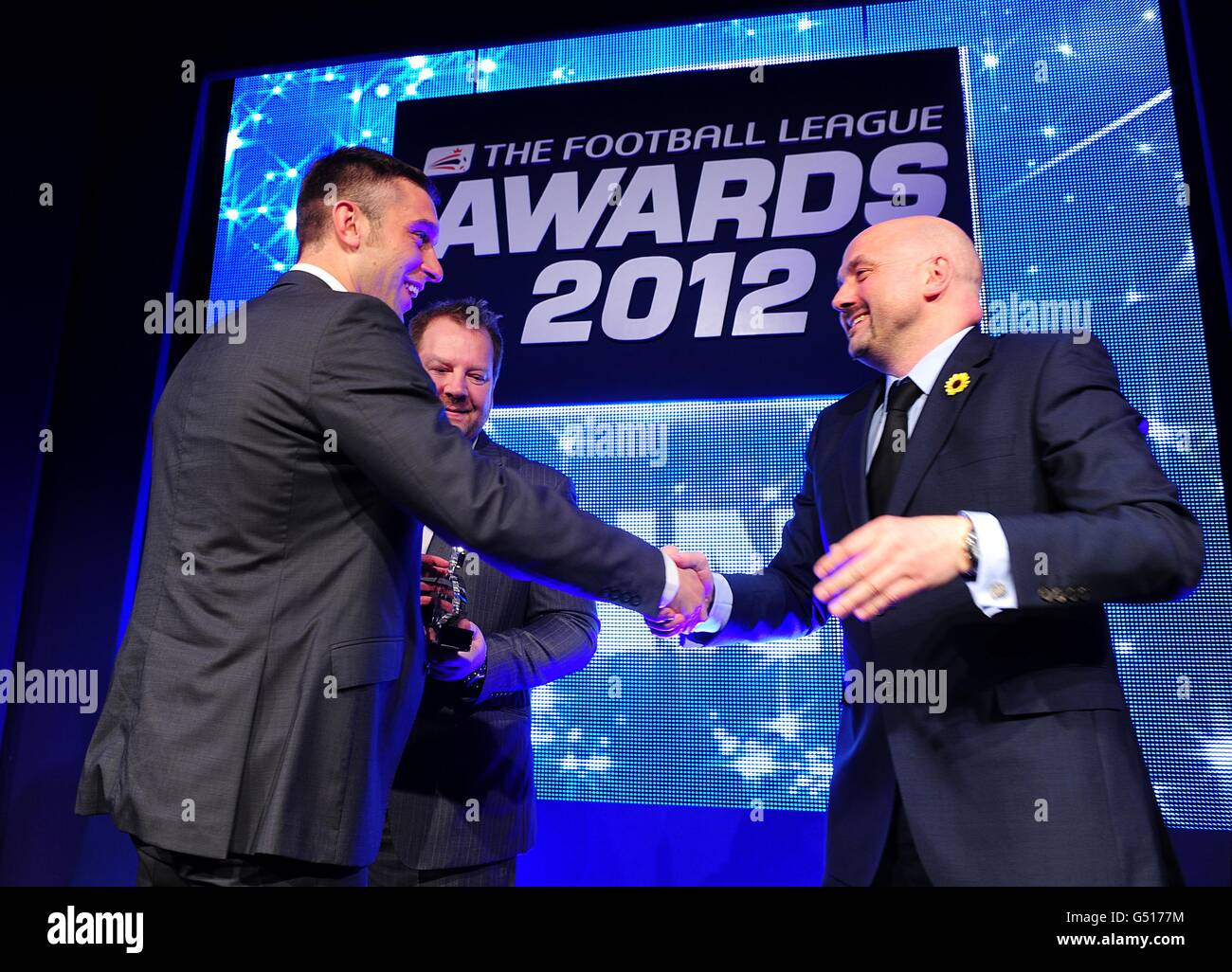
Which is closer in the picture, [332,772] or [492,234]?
[332,772]

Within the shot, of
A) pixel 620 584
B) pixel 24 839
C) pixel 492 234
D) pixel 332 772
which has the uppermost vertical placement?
pixel 492 234

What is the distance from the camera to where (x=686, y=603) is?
216cm

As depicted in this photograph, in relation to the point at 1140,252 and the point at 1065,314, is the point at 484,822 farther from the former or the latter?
the point at 1140,252

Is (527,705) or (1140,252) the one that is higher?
(1140,252)

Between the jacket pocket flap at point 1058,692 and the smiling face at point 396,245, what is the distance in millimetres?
1551

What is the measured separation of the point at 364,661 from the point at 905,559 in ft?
3.18

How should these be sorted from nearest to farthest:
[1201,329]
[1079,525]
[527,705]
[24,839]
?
[1079,525], [527,705], [1201,329], [24,839]

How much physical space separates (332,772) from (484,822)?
2.57 feet

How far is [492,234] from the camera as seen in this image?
3.89m

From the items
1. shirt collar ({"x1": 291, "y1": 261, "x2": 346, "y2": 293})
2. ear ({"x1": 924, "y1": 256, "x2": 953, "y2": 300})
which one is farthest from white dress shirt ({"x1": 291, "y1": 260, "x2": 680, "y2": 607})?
ear ({"x1": 924, "y1": 256, "x2": 953, "y2": 300})

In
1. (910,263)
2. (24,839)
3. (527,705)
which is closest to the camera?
(910,263)

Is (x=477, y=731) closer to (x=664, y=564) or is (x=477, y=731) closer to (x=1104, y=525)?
(x=664, y=564)

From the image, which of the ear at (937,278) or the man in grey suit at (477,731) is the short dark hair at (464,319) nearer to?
the man in grey suit at (477,731)

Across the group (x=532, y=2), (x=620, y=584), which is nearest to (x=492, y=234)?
(x=532, y=2)
